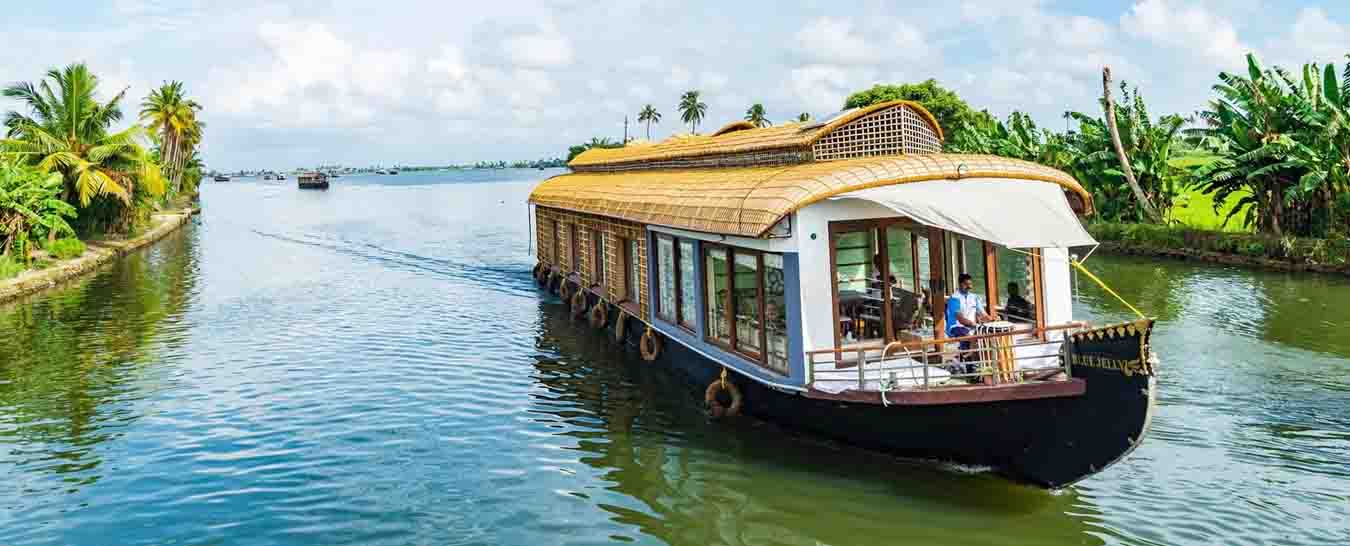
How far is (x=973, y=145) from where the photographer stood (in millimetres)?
38375

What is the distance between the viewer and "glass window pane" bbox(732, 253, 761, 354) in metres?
10.0

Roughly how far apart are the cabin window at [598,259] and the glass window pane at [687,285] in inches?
175

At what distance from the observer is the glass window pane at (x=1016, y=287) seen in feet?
31.7

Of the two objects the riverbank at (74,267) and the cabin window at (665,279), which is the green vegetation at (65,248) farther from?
the cabin window at (665,279)

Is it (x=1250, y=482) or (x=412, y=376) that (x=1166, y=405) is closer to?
(x=1250, y=482)

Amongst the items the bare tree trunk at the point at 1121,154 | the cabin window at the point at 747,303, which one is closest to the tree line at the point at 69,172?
the cabin window at the point at 747,303

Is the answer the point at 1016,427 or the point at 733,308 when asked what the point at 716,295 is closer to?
the point at 733,308

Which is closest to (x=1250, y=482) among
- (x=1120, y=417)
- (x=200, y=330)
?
(x=1120, y=417)

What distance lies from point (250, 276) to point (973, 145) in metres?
26.9

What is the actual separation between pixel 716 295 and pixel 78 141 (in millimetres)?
28191

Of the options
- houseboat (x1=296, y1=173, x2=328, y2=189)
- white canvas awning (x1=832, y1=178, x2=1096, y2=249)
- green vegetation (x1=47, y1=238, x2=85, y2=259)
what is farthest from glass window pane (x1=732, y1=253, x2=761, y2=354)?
houseboat (x1=296, y1=173, x2=328, y2=189)

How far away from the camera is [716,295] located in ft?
35.9

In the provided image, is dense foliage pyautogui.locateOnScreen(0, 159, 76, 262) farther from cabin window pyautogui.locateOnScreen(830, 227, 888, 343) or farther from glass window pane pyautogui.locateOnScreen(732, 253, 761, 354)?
cabin window pyautogui.locateOnScreen(830, 227, 888, 343)

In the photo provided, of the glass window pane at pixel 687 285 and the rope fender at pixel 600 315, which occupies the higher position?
the glass window pane at pixel 687 285
